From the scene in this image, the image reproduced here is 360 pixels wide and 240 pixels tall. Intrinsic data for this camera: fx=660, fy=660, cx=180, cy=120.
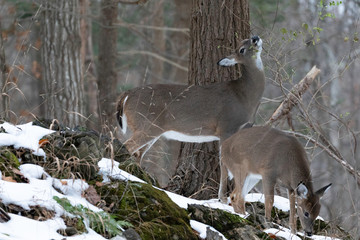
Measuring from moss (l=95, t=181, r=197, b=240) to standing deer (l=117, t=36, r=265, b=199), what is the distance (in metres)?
3.06

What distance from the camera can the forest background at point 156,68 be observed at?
7.33 metres

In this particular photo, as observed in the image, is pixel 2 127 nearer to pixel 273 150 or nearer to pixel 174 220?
pixel 174 220

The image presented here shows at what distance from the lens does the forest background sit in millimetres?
7328

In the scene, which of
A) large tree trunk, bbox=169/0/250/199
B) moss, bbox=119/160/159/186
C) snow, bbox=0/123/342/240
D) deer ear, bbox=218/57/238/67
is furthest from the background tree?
deer ear, bbox=218/57/238/67

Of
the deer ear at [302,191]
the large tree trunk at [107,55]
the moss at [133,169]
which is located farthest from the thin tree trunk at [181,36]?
the moss at [133,169]

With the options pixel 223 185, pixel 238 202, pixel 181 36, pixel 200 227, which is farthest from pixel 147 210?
pixel 181 36

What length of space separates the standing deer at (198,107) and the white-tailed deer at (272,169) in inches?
43.4

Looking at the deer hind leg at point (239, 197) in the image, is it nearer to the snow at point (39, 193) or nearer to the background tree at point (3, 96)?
the snow at point (39, 193)

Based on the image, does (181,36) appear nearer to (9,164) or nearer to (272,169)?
(272,169)

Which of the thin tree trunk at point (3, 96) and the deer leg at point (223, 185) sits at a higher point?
the thin tree trunk at point (3, 96)

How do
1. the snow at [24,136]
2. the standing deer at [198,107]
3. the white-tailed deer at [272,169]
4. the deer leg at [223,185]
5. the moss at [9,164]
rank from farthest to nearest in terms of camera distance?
the standing deer at [198,107]
the deer leg at [223,185]
the white-tailed deer at [272,169]
the snow at [24,136]
the moss at [9,164]

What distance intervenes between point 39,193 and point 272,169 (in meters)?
2.94

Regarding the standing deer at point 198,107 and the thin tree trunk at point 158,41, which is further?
the thin tree trunk at point 158,41

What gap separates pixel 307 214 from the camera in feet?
22.1
